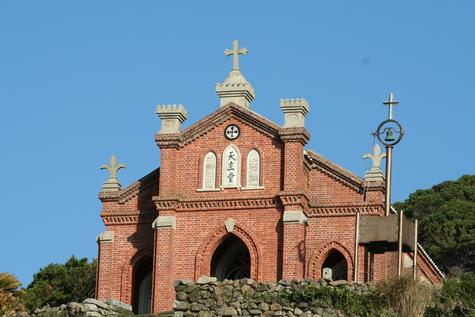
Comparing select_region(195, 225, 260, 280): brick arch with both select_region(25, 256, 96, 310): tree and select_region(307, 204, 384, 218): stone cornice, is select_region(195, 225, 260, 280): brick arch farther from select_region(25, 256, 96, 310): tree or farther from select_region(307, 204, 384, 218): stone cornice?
select_region(25, 256, 96, 310): tree

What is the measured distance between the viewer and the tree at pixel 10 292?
49.7 metres

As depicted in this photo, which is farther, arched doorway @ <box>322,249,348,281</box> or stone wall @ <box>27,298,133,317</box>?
arched doorway @ <box>322,249,348,281</box>

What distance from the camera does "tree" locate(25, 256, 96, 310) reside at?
69.8 meters

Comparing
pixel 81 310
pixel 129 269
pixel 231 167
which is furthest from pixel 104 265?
pixel 81 310

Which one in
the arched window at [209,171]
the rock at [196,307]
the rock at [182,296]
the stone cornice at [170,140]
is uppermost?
the stone cornice at [170,140]

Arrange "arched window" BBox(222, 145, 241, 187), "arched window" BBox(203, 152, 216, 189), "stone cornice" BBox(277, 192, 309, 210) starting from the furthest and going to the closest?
1. "arched window" BBox(203, 152, 216, 189)
2. "arched window" BBox(222, 145, 241, 187)
3. "stone cornice" BBox(277, 192, 309, 210)

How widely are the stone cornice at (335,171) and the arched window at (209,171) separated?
10.8 ft

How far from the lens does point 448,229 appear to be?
8212 cm

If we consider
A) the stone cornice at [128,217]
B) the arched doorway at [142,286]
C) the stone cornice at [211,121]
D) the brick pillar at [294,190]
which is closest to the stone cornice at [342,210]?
A: the brick pillar at [294,190]

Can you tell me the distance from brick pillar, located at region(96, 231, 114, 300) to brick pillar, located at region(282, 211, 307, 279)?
6.73m

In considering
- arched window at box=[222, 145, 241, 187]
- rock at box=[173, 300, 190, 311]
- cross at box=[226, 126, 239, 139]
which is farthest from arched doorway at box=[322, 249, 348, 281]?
rock at box=[173, 300, 190, 311]

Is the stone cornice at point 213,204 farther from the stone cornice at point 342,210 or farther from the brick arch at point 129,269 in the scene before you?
the brick arch at point 129,269

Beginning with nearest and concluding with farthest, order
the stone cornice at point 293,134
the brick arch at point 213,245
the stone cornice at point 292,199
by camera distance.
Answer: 1. the stone cornice at point 292,199
2. the brick arch at point 213,245
3. the stone cornice at point 293,134

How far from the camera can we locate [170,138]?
53000 millimetres
